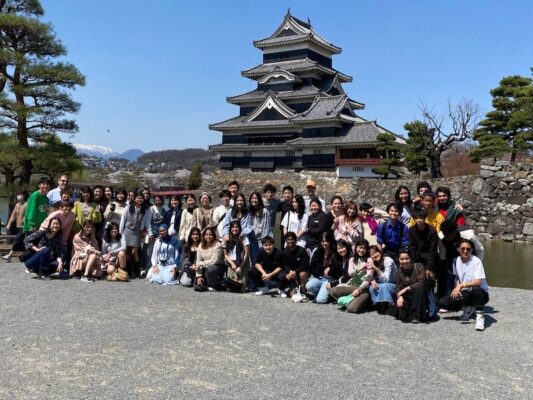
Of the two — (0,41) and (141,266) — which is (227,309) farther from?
(0,41)

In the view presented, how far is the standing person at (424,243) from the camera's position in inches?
231

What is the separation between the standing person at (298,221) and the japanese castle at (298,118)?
2203 cm

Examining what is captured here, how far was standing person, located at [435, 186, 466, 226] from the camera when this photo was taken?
6074 millimetres

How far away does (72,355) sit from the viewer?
4215mm

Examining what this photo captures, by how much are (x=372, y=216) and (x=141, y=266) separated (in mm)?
4216

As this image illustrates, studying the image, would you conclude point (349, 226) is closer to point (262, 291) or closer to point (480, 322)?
point (262, 291)

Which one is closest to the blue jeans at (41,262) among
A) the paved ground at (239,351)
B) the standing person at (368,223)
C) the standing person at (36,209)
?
the standing person at (36,209)

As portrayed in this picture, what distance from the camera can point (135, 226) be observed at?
25.7 ft

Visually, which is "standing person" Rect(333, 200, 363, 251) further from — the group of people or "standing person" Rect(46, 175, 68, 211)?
"standing person" Rect(46, 175, 68, 211)

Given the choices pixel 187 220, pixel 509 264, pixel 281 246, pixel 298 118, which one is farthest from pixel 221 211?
pixel 298 118

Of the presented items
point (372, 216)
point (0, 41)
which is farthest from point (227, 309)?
point (0, 41)

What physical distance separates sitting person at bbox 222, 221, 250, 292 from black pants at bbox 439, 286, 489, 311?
2941mm

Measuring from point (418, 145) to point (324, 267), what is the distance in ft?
62.2

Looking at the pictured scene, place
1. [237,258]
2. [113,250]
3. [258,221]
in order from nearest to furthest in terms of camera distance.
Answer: [237,258] < [258,221] < [113,250]
